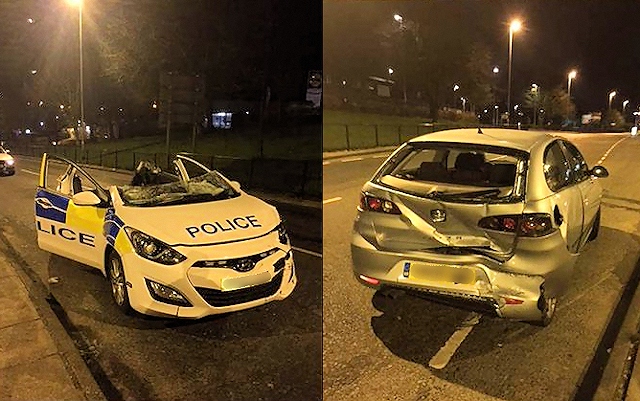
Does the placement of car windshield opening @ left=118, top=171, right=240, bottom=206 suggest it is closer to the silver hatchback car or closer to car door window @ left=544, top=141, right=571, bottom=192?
the silver hatchback car

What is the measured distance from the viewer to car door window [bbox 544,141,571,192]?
366 centimetres

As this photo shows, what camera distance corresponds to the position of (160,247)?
11.3 ft

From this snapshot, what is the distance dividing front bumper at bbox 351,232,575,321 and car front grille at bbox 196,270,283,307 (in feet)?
2.70

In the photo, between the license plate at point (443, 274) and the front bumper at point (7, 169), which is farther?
the front bumper at point (7, 169)

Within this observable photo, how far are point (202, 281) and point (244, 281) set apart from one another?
10.4 inches

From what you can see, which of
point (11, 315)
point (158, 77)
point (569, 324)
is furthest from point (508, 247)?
point (158, 77)

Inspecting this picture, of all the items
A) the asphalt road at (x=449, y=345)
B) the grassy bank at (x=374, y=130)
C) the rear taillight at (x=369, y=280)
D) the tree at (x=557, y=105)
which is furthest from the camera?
the tree at (x=557, y=105)

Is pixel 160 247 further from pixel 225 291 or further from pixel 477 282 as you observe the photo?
pixel 477 282

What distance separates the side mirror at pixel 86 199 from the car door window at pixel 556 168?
3.14m

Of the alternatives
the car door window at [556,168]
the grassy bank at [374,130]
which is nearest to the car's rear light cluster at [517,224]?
the car door window at [556,168]

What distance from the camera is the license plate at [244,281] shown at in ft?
11.2

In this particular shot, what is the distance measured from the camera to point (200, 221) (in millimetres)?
3734

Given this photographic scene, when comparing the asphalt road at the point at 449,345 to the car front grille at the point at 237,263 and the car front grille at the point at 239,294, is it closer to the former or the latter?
the car front grille at the point at 239,294

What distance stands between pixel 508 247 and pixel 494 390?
2.75 feet
